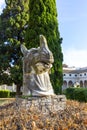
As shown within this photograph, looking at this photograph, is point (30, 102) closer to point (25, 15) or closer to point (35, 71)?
point (35, 71)

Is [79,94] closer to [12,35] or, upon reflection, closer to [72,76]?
[12,35]

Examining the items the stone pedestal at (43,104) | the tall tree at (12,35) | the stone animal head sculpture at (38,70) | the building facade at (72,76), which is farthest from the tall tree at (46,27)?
the building facade at (72,76)

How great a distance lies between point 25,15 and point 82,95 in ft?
39.3

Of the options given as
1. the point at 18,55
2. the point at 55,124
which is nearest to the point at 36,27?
the point at 18,55

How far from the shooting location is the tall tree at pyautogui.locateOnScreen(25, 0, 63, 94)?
17891 millimetres

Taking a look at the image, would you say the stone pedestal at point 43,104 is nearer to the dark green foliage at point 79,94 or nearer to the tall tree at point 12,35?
the dark green foliage at point 79,94

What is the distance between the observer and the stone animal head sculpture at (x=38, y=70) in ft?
28.6

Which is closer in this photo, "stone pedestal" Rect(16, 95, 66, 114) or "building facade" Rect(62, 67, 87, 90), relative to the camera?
"stone pedestal" Rect(16, 95, 66, 114)

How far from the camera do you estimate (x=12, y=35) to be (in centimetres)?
2394

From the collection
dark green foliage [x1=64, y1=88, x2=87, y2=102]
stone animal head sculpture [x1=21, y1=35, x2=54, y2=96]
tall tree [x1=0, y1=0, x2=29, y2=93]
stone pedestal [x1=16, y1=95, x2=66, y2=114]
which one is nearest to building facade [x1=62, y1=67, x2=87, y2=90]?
tall tree [x1=0, y1=0, x2=29, y2=93]

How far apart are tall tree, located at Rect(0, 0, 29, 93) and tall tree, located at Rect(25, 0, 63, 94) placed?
439 centimetres

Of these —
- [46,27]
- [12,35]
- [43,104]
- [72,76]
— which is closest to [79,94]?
[46,27]

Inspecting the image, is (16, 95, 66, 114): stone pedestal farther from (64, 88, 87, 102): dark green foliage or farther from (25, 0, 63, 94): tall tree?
(25, 0, 63, 94): tall tree

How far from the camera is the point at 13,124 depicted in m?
5.66
